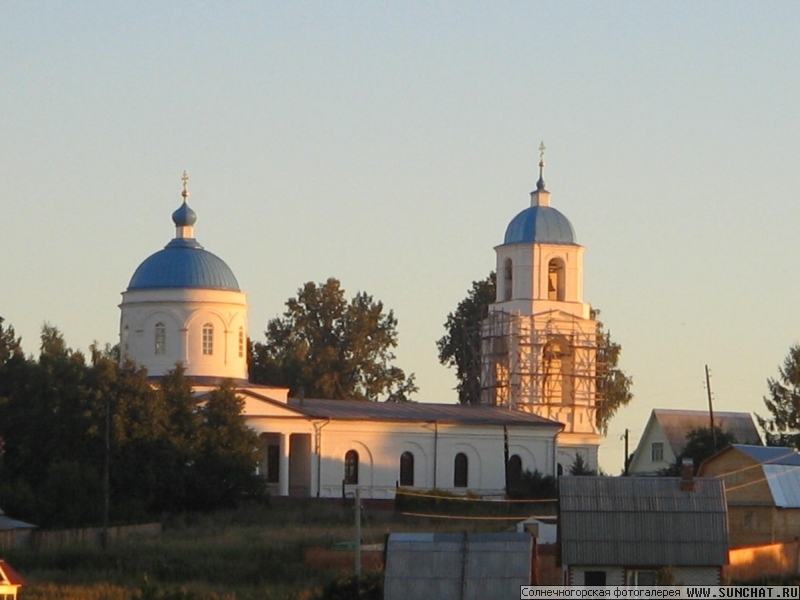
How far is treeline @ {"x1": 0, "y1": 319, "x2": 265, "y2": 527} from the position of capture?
62250 millimetres

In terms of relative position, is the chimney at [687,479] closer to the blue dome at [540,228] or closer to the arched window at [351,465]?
the arched window at [351,465]

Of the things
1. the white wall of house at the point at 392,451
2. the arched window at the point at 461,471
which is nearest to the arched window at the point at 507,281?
the white wall of house at the point at 392,451

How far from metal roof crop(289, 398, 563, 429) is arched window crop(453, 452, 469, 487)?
1.18 metres

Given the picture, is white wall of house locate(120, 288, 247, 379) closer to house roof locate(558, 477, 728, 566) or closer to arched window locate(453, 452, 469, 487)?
arched window locate(453, 452, 469, 487)

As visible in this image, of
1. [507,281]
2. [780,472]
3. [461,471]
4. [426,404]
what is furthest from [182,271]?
[780,472]

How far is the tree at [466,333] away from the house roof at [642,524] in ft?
122

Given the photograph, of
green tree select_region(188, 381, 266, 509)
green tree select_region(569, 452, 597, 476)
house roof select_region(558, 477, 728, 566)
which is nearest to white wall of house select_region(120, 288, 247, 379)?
green tree select_region(188, 381, 266, 509)

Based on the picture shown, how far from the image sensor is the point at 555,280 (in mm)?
73500

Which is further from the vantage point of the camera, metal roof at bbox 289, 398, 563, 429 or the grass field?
metal roof at bbox 289, 398, 563, 429

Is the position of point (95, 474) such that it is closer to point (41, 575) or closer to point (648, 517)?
point (41, 575)

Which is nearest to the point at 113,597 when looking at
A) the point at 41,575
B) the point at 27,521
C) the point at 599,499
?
the point at 41,575

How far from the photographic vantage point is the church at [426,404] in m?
68.9

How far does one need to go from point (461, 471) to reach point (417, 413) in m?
2.18

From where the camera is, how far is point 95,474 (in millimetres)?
61438
